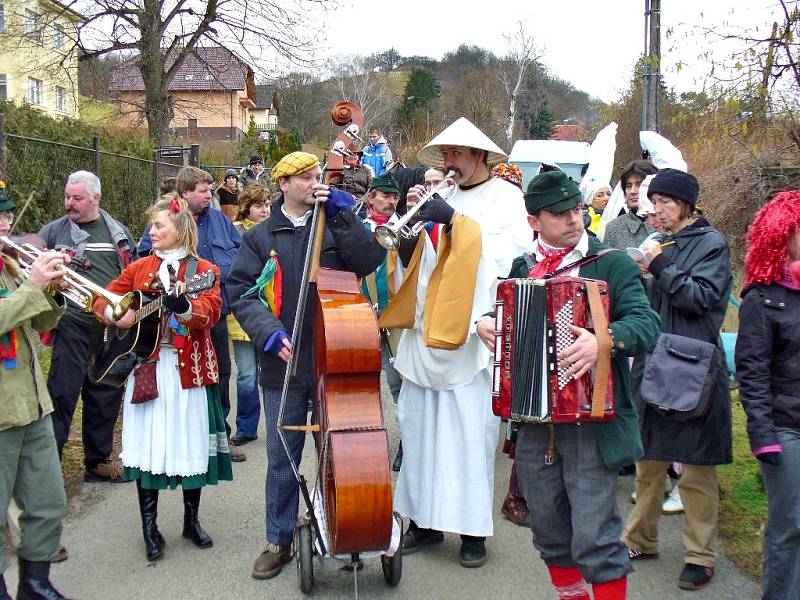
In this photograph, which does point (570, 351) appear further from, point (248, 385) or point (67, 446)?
point (67, 446)

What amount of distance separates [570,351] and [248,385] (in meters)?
A: 4.34

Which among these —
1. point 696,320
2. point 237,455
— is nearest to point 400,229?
point 696,320

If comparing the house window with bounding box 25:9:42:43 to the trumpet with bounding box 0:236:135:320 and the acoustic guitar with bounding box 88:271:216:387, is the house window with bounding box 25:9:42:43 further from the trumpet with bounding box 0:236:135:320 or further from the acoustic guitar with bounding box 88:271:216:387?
the trumpet with bounding box 0:236:135:320

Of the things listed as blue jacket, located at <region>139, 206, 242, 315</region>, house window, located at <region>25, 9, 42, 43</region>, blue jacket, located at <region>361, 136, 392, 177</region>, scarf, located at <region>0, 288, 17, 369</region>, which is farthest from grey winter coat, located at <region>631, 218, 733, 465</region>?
house window, located at <region>25, 9, 42, 43</region>

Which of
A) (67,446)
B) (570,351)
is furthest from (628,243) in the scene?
(67,446)

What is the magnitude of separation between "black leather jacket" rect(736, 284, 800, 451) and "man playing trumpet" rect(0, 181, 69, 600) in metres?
3.00

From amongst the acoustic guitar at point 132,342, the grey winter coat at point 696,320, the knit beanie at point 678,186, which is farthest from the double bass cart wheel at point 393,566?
the knit beanie at point 678,186

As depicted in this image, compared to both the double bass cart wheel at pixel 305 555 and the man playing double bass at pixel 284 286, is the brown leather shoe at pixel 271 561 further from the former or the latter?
the double bass cart wheel at pixel 305 555

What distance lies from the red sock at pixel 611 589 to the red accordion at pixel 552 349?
664 mm

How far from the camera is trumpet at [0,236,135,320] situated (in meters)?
3.77

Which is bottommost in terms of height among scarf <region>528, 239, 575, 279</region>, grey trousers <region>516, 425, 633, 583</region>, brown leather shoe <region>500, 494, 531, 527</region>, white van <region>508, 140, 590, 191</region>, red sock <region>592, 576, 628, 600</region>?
brown leather shoe <region>500, 494, 531, 527</region>

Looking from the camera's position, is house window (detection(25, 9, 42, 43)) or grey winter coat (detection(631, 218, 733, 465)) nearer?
grey winter coat (detection(631, 218, 733, 465))

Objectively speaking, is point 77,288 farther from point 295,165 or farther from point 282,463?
point 282,463

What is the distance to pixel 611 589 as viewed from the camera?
10.3 ft
